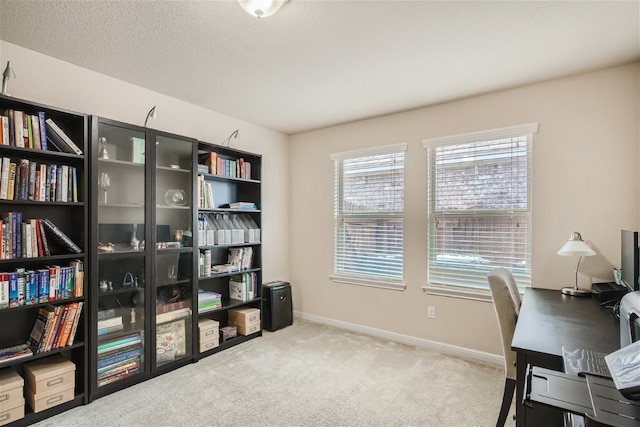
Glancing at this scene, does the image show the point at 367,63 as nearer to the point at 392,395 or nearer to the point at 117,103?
the point at 117,103

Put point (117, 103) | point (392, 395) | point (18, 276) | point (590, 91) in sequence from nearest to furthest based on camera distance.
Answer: point (18, 276), point (392, 395), point (590, 91), point (117, 103)

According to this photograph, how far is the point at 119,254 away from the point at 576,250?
11.2ft

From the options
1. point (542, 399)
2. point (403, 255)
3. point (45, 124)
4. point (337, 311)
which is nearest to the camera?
point (542, 399)

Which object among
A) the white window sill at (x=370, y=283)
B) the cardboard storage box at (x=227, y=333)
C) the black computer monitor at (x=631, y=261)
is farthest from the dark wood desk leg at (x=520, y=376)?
the cardboard storage box at (x=227, y=333)

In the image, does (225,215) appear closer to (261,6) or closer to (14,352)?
(14,352)

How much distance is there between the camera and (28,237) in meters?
2.10

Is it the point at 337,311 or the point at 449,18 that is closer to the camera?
the point at 449,18

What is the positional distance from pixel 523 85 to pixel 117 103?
3.53 meters

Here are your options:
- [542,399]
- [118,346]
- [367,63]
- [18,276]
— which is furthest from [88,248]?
[542,399]

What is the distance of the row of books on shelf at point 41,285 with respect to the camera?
2006 mm

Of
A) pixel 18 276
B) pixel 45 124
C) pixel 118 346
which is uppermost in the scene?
pixel 45 124

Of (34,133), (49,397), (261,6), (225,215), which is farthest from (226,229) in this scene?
(261,6)

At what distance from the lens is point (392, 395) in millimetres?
2424

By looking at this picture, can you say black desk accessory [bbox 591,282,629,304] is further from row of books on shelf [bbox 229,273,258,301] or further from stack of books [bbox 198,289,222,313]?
stack of books [bbox 198,289,222,313]
